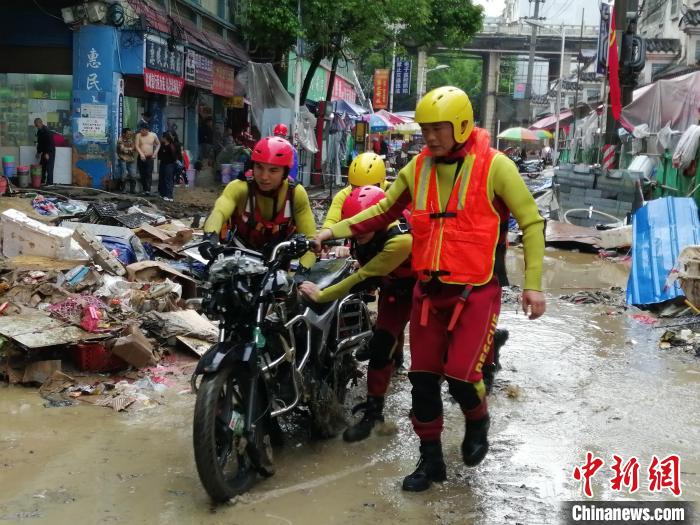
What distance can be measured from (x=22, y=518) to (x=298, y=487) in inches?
51.2

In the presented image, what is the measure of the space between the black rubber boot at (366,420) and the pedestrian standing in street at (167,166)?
12.8m

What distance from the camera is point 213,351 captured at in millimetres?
3684

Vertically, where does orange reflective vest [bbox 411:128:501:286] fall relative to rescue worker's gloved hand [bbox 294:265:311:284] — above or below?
above

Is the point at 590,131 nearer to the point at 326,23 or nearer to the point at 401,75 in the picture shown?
the point at 326,23

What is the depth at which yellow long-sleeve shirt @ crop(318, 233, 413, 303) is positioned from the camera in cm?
449

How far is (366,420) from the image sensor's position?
486 centimetres

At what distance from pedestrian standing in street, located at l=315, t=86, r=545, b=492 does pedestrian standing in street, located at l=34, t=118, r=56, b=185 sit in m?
13.2

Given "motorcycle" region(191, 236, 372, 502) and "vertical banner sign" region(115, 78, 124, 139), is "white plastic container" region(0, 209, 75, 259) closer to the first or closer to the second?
"motorcycle" region(191, 236, 372, 502)

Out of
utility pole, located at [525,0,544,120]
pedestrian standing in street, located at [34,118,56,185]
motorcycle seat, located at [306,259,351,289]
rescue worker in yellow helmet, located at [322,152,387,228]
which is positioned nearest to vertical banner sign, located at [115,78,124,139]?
pedestrian standing in street, located at [34,118,56,185]

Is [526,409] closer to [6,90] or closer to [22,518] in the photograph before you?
[22,518]

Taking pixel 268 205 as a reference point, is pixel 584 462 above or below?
below

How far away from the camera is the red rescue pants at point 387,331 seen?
16.1 ft

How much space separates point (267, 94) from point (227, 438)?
2053cm

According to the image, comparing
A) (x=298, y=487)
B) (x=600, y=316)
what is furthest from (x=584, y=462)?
(x=600, y=316)
